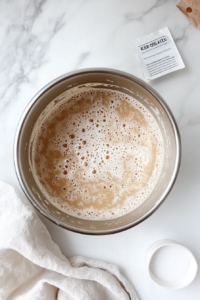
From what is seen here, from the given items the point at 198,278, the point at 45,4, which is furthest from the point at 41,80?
the point at 198,278

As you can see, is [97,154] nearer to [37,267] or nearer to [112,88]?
[112,88]

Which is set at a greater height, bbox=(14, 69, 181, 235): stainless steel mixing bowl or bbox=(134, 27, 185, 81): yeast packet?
bbox=(134, 27, 185, 81): yeast packet

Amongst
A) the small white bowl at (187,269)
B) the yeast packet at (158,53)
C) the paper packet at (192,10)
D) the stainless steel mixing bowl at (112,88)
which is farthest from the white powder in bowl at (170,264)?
the paper packet at (192,10)

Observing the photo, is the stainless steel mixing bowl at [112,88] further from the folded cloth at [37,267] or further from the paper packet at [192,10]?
the paper packet at [192,10]

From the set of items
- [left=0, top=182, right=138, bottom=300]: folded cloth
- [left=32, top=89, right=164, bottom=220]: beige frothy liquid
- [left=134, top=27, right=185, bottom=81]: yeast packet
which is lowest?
[left=0, top=182, right=138, bottom=300]: folded cloth

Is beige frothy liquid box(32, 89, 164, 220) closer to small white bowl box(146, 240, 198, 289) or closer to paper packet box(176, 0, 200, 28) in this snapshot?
small white bowl box(146, 240, 198, 289)

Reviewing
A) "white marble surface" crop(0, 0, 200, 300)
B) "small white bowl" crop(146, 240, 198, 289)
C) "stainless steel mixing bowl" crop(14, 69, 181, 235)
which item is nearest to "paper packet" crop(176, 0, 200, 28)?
"white marble surface" crop(0, 0, 200, 300)
